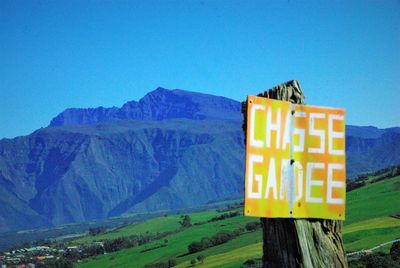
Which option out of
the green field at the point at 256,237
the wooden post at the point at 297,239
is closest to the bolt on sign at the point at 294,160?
the wooden post at the point at 297,239

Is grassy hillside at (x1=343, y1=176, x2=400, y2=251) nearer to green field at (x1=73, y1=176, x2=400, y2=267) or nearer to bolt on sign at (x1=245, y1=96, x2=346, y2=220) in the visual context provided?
green field at (x1=73, y1=176, x2=400, y2=267)

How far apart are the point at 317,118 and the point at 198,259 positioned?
7460 centimetres

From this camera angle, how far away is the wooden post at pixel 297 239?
523 centimetres

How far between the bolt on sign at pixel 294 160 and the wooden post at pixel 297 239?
0.11m

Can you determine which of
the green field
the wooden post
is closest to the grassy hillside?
the green field

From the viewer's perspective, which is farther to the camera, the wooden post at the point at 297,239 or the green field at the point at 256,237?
the green field at the point at 256,237

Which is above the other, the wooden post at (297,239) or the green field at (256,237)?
the wooden post at (297,239)

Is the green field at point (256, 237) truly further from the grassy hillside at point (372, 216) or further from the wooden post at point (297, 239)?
the wooden post at point (297, 239)

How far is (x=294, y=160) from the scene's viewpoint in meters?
5.28

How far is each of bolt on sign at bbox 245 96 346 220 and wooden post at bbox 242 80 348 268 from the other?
0.11m

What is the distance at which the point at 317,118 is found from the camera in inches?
213

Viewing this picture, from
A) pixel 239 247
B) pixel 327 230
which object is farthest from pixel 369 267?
pixel 239 247

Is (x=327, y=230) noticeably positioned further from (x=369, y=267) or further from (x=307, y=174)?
(x=369, y=267)

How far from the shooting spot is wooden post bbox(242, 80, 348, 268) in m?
5.23
